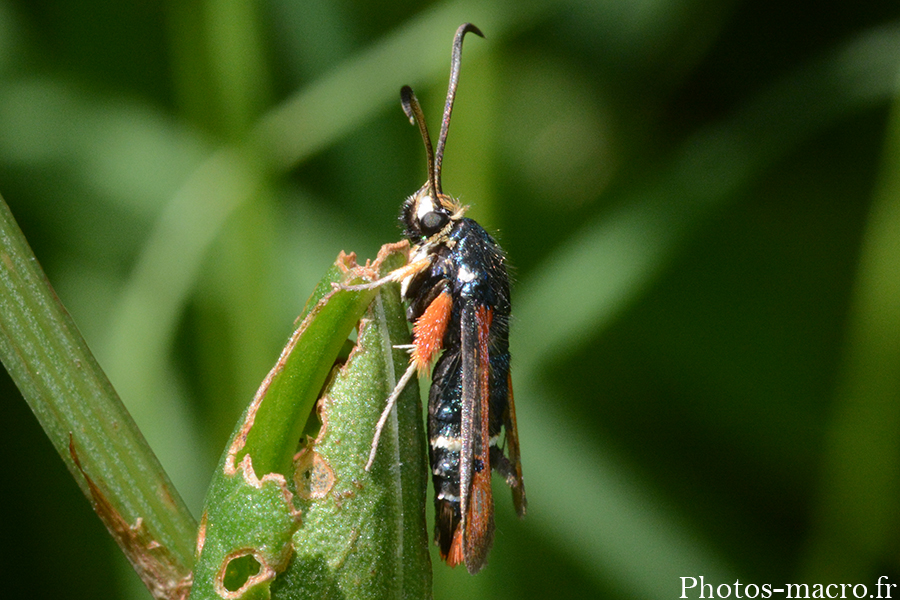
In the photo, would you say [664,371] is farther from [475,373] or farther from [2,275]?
[2,275]

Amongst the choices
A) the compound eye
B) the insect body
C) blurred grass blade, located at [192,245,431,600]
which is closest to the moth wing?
the insect body

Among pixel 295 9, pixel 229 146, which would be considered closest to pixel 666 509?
pixel 229 146

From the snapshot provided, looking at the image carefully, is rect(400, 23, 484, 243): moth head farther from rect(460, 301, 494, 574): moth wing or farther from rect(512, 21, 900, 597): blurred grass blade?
rect(512, 21, 900, 597): blurred grass blade

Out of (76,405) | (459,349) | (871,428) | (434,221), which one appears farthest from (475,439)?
(871,428)

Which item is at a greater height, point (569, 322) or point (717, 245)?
point (717, 245)

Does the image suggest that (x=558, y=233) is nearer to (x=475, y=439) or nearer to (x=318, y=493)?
(x=475, y=439)

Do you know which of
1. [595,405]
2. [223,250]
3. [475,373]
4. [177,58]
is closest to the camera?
[475,373]
